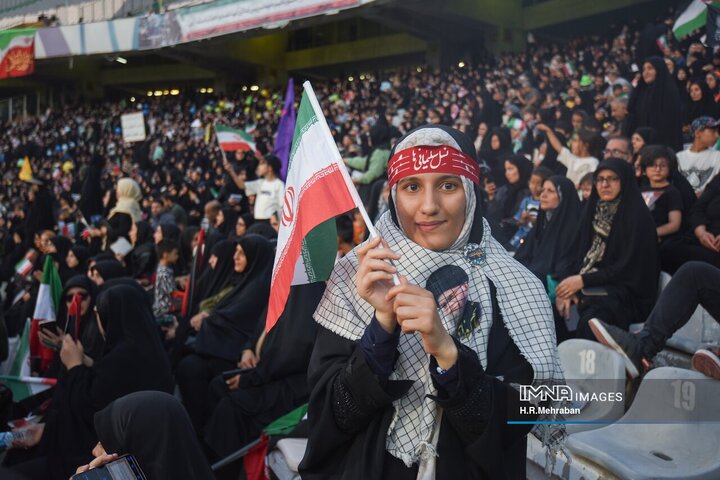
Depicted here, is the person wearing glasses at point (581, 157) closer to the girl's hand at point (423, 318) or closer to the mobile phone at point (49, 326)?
the mobile phone at point (49, 326)

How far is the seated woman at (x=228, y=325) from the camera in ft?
13.7

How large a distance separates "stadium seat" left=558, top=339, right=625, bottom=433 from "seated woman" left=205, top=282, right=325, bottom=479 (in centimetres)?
121

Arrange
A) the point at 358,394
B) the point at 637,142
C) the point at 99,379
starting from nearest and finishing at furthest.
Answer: the point at 358,394 → the point at 99,379 → the point at 637,142

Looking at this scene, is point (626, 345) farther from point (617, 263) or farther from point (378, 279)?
point (378, 279)

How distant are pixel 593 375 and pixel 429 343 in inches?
85.4

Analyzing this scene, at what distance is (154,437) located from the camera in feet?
7.07

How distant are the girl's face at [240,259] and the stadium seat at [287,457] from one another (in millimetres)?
1684

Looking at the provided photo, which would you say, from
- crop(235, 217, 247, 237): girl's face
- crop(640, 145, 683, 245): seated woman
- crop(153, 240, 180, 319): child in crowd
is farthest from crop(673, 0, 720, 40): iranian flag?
crop(153, 240, 180, 319): child in crowd

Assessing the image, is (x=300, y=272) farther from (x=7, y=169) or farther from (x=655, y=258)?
(x=7, y=169)

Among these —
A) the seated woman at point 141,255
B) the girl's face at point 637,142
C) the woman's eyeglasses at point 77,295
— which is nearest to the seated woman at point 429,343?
the woman's eyeglasses at point 77,295

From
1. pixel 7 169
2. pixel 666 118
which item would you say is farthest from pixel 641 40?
pixel 7 169

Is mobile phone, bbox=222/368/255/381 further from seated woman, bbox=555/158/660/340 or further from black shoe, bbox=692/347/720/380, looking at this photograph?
black shoe, bbox=692/347/720/380

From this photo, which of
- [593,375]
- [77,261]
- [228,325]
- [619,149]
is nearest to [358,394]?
[593,375]

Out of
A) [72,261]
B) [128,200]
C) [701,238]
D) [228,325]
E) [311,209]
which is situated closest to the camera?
[311,209]
